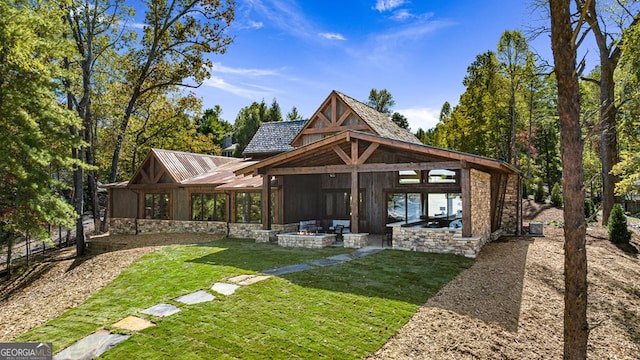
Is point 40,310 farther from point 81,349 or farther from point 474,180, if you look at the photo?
point 474,180

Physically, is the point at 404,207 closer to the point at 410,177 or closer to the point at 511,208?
the point at 410,177

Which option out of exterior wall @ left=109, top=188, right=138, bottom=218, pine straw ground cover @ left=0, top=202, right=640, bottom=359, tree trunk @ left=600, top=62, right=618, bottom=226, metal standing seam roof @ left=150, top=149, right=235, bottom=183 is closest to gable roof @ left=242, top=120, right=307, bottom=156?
metal standing seam roof @ left=150, top=149, right=235, bottom=183

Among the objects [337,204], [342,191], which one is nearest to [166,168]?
[337,204]

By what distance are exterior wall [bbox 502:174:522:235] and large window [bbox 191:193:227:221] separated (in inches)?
546

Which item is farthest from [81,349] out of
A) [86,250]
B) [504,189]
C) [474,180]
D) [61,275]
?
[504,189]

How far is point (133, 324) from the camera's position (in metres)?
6.55

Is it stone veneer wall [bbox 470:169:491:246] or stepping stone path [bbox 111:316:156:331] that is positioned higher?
stone veneer wall [bbox 470:169:491:246]

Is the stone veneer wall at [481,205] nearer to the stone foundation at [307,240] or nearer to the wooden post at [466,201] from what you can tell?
the wooden post at [466,201]

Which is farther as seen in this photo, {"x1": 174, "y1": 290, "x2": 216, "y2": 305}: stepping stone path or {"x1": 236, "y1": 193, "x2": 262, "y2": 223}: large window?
{"x1": 236, "y1": 193, "x2": 262, "y2": 223}: large window

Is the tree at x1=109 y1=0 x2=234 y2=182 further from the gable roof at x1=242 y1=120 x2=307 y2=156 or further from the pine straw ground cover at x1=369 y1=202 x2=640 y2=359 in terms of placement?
the pine straw ground cover at x1=369 y1=202 x2=640 y2=359

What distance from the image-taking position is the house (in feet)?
40.8

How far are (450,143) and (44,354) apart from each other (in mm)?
30836

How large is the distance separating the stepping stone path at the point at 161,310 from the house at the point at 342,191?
298 inches

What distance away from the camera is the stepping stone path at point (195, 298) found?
7546 mm
